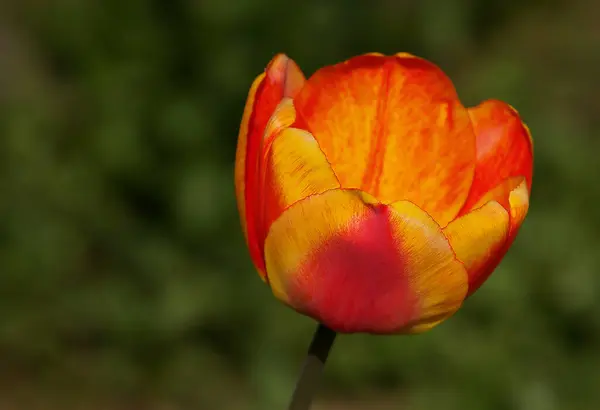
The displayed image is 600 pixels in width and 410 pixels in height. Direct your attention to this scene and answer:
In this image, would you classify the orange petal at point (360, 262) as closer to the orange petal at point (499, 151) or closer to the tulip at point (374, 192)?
the tulip at point (374, 192)

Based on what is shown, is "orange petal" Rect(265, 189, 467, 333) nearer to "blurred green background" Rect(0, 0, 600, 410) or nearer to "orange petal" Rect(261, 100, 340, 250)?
"orange petal" Rect(261, 100, 340, 250)

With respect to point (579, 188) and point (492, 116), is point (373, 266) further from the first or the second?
point (579, 188)

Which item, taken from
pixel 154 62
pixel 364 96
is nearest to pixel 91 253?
pixel 154 62

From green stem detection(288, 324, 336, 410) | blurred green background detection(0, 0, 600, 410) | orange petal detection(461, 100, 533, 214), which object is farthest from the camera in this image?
blurred green background detection(0, 0, 600, 410)

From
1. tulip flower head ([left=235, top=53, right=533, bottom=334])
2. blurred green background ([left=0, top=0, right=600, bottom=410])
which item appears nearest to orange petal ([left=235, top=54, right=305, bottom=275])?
tulip flower head ([left=235, top=53, right=533, bottom=334])

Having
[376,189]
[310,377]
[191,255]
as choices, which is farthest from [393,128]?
[191,255]

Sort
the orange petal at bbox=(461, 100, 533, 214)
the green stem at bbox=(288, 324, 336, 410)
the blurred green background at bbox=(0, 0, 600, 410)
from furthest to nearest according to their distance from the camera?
the blurred green background at bbox=(0, 0, 600, 410) < the orange petal at bbox=(461, 100, 533, 214) < the green stem at bbox=(288, 324, 336, 410)

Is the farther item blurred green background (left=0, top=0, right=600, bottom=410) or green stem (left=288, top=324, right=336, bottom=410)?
blurred green background (left=0, top=0, right=600, bottom=410)
